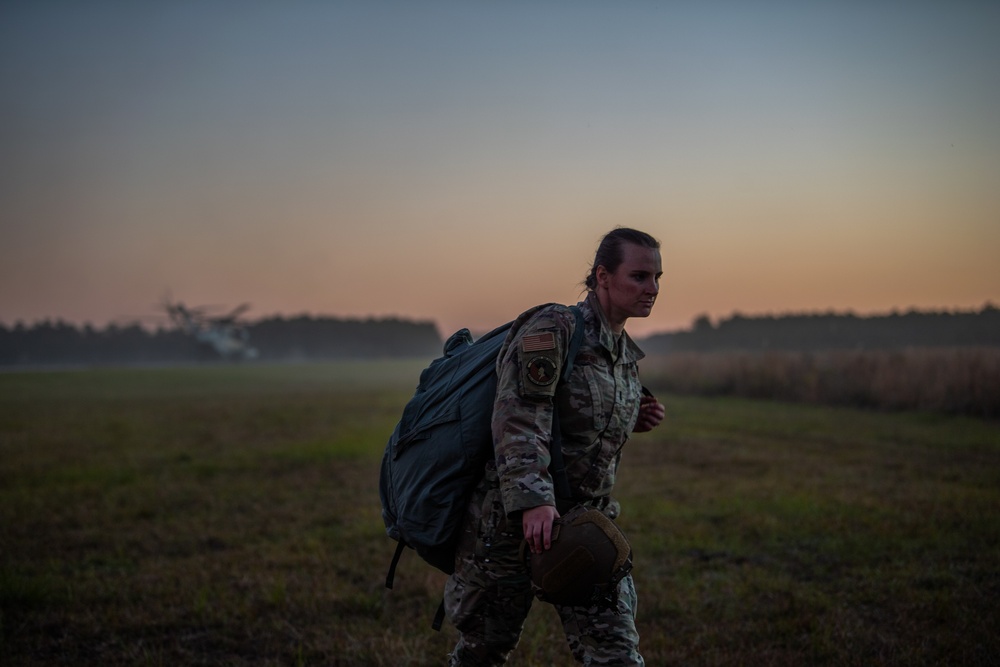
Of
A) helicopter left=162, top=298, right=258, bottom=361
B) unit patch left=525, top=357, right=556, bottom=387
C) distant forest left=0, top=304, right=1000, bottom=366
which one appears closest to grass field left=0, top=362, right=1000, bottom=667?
unit patch left=525, top=357, right=556, bottom=387

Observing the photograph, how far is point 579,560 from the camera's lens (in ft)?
8.50

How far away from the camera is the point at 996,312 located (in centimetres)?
1806

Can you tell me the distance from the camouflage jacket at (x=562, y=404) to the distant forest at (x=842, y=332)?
2.21 meters

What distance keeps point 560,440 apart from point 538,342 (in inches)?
16.5

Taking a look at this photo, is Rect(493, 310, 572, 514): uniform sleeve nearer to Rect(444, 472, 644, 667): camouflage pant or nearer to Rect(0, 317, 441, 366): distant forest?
Rect(444, 472, 644, 667): camouflage pant

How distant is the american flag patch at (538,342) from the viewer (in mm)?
2628

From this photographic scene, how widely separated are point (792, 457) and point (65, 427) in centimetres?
1538

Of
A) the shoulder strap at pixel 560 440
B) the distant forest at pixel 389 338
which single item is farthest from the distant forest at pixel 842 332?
the shoulder strap at pixel 560 440

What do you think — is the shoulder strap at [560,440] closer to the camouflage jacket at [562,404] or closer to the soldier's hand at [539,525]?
the camouflage jacket at [562,404]

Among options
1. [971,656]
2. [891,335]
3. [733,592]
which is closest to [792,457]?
[733,592]

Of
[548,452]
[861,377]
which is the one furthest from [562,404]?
[861,377]

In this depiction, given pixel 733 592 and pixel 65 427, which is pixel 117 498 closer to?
pixel 733 592

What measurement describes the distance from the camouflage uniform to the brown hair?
180 millimetres

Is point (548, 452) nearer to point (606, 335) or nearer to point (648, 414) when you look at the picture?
point (606, 335)
